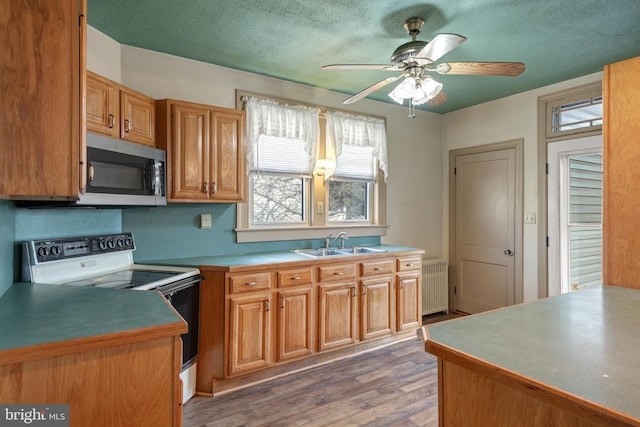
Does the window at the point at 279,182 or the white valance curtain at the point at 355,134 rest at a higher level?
the white valance curtain at the point at 355,134

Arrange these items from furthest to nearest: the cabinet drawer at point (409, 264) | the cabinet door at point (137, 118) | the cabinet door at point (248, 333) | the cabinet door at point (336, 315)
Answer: the cabinet drawer at point (409, 264)
the cabinet door at point (336, 315)
the cabinet door at point (248, 333)
the cabinet door at point (137, 118)

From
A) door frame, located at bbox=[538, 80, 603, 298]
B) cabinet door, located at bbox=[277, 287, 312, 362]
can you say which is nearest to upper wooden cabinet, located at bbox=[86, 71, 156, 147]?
cabinet door, located at bbox=[277, 287, 312, 362]

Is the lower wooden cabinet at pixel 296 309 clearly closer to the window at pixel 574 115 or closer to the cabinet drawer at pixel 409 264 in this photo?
the cabinet drawer at pixel 409 264

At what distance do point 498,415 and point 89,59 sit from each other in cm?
300

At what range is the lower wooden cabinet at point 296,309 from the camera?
2.48 metres

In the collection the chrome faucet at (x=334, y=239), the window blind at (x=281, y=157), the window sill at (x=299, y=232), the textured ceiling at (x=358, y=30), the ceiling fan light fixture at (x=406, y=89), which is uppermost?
the textured ceiling at (x=358, y=30)

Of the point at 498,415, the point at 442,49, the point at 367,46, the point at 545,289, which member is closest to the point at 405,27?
the point at 367,46

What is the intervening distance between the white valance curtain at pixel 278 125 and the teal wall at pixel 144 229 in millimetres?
580

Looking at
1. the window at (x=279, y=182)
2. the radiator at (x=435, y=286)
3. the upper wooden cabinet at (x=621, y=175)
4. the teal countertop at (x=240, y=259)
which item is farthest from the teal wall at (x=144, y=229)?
the upper wooden cabinet at (x=621, y=175)

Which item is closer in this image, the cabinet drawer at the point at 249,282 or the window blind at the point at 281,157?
the cabinet drawer at the point at 249,282

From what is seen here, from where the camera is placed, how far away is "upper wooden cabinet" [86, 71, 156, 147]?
2084mm

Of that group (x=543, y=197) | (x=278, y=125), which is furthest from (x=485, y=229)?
(x=278, y=125)

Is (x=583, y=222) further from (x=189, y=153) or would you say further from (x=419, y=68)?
(x=189, y=153)

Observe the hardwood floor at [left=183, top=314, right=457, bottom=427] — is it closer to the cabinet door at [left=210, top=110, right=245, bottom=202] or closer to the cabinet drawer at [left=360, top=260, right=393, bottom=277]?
the cabinet drawer at [left=360, top=260, right=393, bottom=277]
